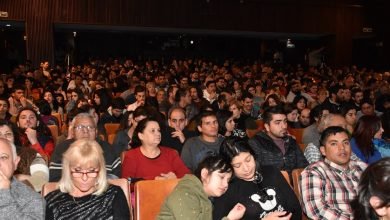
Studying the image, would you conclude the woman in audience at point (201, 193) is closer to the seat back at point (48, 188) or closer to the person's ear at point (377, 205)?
the seat back at point (48, 188)

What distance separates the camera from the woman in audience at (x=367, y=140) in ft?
14.4

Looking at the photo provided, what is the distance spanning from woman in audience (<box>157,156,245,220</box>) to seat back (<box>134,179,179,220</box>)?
1.61ft

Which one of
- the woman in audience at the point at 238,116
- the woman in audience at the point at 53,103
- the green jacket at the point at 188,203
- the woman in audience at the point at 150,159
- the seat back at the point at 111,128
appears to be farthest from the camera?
the woman in audience at the point at 53,103

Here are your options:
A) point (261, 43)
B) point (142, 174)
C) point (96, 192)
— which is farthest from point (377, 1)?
point (96, 192)

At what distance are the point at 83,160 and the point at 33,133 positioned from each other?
209 centimetres

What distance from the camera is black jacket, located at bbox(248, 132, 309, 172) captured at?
14.4 feet

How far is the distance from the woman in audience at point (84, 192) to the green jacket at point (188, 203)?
32 cm

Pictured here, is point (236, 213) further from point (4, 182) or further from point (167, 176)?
point (4, 182)

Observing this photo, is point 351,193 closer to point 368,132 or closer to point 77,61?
point 368,132

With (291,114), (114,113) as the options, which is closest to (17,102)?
(114,113)

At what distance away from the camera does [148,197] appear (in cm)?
331

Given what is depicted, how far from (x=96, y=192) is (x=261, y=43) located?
17580 millimetres

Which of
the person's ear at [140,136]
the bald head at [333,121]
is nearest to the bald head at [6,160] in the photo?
the person's ear at [140,136]

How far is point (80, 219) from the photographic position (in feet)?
9.18
